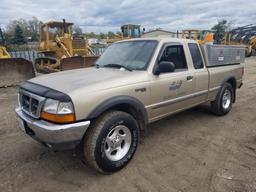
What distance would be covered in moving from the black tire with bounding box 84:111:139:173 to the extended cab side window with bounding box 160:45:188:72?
145 centimetres

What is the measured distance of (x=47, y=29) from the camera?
11.7 m

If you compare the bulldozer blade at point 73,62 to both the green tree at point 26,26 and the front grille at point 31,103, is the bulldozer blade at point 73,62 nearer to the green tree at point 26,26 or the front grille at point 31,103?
the front grille at point 31,103

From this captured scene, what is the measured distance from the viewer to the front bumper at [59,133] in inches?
94.7

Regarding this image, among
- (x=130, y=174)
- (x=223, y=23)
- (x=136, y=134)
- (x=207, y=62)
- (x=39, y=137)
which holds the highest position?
(x=223, y=23)

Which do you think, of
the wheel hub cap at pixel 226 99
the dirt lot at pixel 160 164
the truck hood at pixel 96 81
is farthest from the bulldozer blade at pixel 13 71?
the wheel hub cap at pixel 226 99

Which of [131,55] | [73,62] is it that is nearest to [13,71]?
[73,62]

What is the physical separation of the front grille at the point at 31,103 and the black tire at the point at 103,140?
0.69 meters

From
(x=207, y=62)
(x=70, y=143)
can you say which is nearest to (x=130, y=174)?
(x=70, y=143)

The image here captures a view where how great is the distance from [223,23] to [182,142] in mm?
50109

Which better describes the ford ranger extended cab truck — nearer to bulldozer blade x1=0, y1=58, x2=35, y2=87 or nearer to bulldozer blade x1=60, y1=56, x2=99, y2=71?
bulldozer blade x1=0, y1=58, x2=35, y2=87

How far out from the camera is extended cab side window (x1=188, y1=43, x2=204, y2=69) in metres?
4.24

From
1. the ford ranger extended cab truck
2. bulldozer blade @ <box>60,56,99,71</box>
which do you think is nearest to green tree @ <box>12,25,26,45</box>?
bulldozer blade @ <box>60,56,99,71</box>

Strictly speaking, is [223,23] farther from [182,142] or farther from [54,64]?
[182,142]

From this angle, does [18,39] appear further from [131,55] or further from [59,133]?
[59,133]
